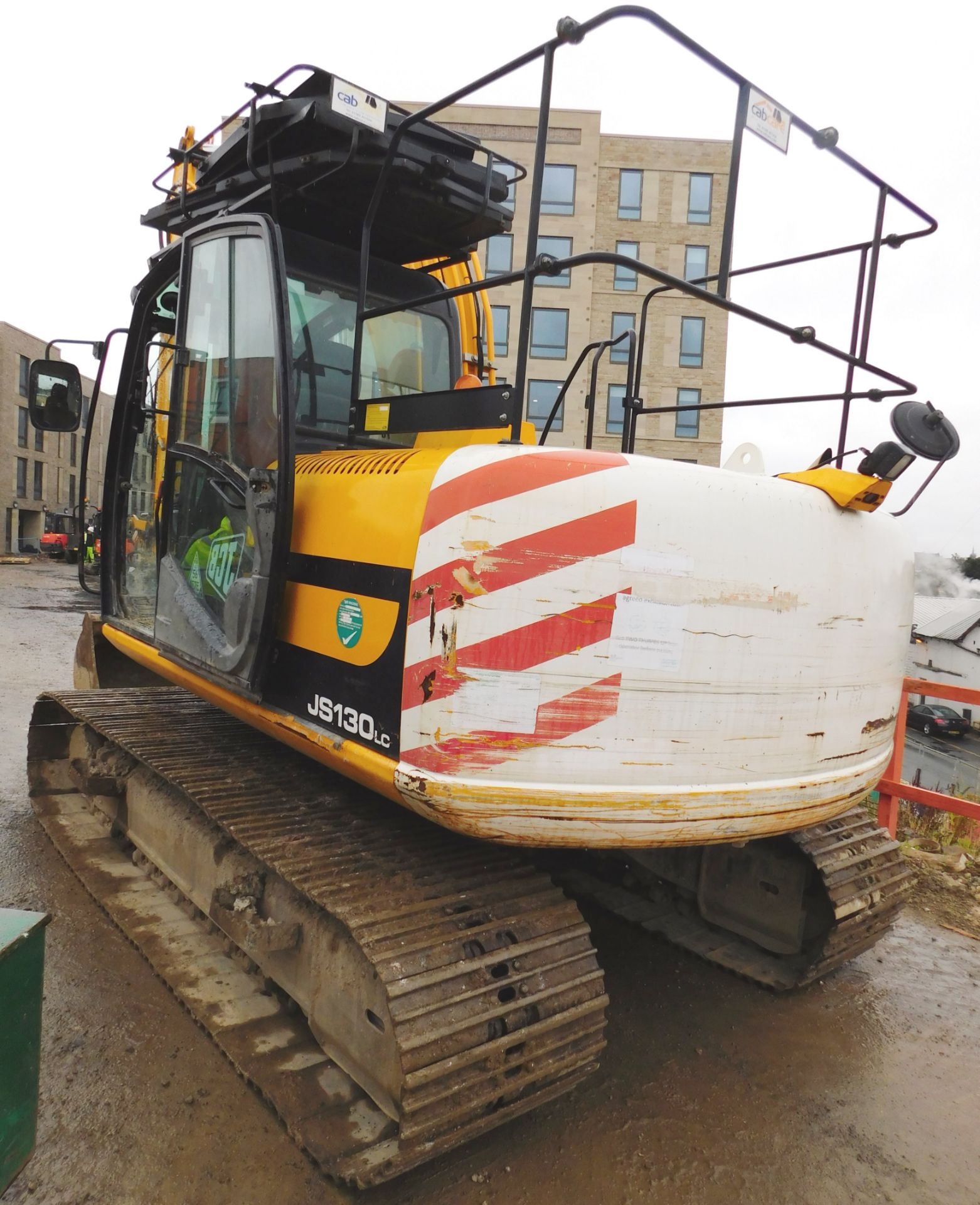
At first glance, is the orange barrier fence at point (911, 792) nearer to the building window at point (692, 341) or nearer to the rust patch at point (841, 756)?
the rust patch at point (841, 756)

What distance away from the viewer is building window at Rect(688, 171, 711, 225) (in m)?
29.8

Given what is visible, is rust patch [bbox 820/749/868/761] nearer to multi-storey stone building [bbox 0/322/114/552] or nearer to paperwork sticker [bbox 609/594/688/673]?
paperwork sticker [bbox 609/594/688/673]

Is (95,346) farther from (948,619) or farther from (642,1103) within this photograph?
(948,619)

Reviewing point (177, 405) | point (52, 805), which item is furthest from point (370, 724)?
point (52, 805)

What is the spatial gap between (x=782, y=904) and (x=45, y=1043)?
8.99 feet

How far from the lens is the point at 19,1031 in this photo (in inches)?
67.8

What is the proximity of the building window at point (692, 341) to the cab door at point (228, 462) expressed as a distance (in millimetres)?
28862

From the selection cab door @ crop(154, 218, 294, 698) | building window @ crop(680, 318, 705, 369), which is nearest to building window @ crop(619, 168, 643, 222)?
building window @ crop(680, 318, 705, 369)

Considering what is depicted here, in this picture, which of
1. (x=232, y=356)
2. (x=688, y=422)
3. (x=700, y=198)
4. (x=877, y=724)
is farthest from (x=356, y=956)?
(x=700, y=198)

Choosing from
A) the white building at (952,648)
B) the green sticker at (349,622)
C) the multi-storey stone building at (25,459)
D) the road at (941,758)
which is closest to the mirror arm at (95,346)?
the green sticker at (349,622)

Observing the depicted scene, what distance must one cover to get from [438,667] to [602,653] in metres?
0.40

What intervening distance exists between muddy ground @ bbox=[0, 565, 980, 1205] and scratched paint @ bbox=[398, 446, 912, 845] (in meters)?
0.99

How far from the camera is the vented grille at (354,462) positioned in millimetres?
2416

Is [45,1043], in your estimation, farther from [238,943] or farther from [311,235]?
[311,235]
